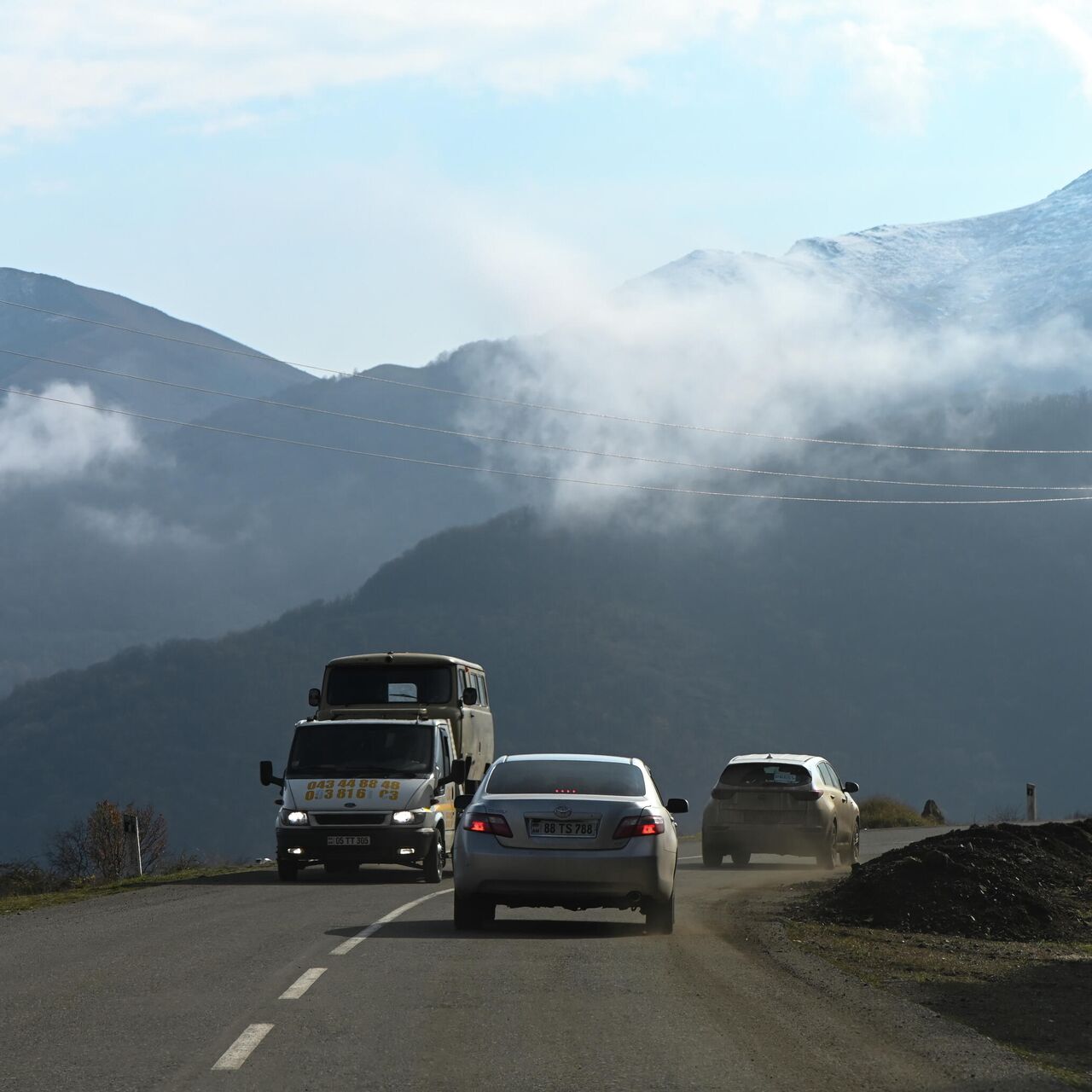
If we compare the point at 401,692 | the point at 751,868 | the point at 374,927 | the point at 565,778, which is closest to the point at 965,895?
the point at 565,778

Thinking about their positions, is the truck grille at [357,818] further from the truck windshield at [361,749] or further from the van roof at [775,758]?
the van roof at [775,758]

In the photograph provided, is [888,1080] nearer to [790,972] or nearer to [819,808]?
[790,972]

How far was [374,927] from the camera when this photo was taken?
48.1 feet

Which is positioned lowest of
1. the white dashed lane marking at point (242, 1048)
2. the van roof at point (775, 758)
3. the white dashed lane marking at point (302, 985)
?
the van roof at point (775, 758)

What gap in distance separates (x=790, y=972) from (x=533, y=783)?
12.0 feet

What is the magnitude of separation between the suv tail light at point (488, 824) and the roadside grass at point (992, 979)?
263 centimetres

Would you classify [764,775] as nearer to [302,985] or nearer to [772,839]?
[772,839]

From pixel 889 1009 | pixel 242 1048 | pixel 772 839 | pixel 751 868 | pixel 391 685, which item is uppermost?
pixel 391 685

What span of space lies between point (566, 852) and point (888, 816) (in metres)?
34.5

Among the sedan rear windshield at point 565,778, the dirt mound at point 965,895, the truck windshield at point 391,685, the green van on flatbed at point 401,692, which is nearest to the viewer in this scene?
the sedan rear windshield at point 565,778

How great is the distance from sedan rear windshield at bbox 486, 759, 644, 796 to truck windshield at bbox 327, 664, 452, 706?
11723 millimetres

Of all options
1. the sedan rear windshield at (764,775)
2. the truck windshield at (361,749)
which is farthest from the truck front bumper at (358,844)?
the sedan rear windshield at (764,775)

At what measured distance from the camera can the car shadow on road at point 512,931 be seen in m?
13.9

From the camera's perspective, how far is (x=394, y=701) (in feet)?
87.1
